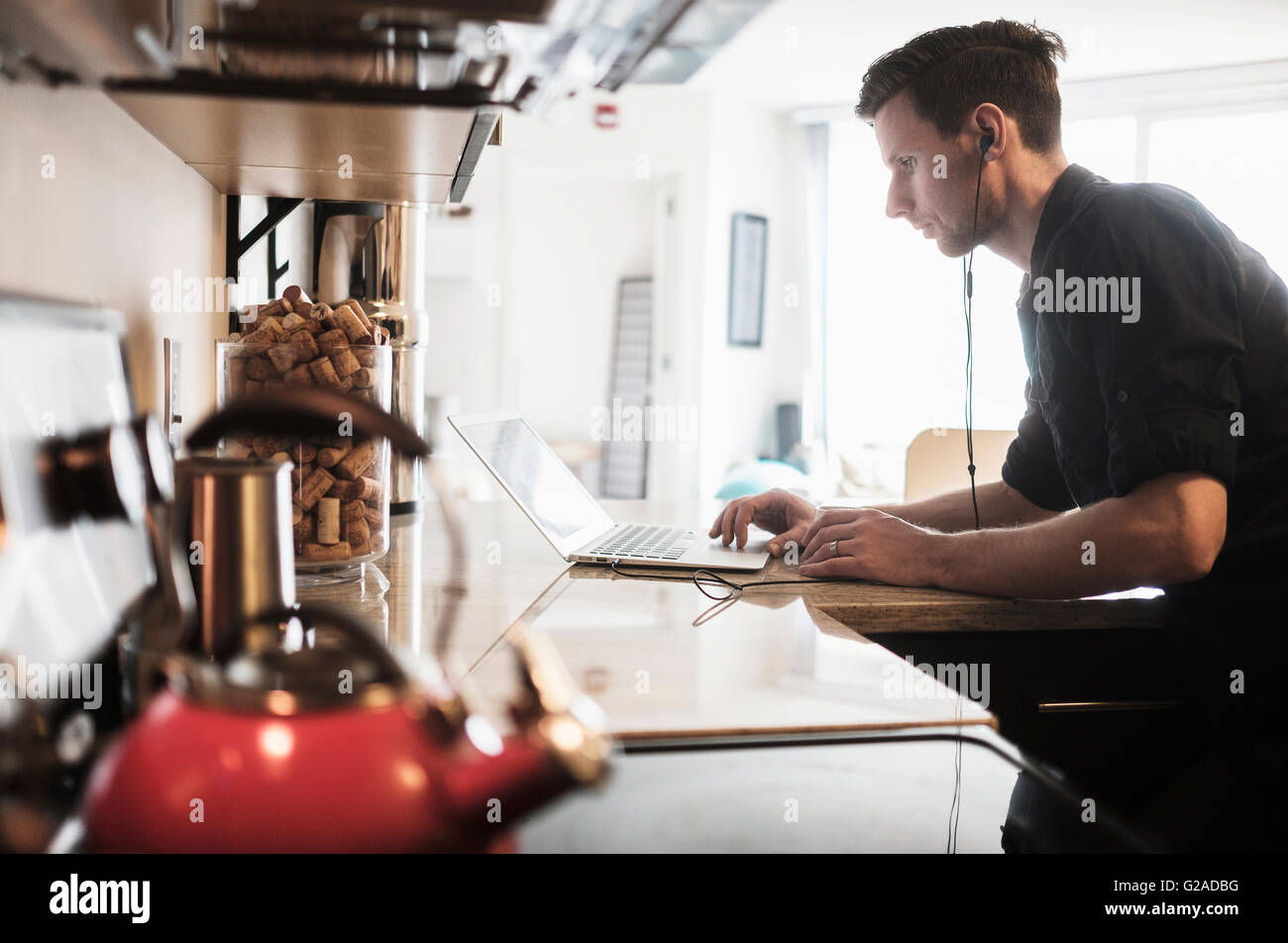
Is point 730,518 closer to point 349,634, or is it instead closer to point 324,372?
point 324,372

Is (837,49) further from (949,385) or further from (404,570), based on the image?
(404,570)

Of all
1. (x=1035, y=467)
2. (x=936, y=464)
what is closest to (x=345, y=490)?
(x=1035, y=467)

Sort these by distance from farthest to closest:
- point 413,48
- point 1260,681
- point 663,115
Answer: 1. point 663,115
2. point 1260,681
3. point 413,48

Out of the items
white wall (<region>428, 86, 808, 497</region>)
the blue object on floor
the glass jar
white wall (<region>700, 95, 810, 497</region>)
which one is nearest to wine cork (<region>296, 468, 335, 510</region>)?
the glass jar

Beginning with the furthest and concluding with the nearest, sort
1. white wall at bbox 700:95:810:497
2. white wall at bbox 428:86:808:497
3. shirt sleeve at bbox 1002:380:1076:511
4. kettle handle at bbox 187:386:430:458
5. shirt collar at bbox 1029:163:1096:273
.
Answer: white wall at bbox 700:95:810:497 < white wall at bbox 428:86:808:497 < shirt sleeve at bbox 1002:380:1076:511 < shirt collar at bbox 1029:163:1096:273 < kettle handle at bbox 187:386:430:458

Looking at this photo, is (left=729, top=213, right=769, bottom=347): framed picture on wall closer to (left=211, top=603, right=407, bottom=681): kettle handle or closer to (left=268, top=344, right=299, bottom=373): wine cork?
(left=268, top=344, right=299, bottom=373): wine cork

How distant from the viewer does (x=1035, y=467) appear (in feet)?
5.12

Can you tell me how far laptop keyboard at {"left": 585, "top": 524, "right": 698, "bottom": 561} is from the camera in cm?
138

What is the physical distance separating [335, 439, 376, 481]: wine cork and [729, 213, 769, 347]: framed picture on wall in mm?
5127

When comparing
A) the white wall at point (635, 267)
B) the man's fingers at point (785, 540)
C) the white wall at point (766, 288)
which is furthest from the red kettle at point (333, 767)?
the white wall at point (766, 288)
